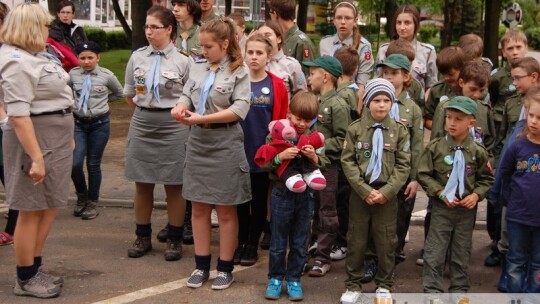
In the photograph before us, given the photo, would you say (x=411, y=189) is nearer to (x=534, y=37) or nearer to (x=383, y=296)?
(x=383, y=296)

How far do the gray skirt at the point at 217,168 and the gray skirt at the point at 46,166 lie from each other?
959 millimetres

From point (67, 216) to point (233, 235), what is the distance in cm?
290

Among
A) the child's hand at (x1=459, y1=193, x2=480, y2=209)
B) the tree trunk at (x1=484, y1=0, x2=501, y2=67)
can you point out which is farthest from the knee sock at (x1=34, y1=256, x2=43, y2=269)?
the tree trunk at (x1=484, y1=0, x2=501, y2=67)

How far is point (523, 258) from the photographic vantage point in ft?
19.9

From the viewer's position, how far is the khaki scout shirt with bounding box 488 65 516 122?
7.26 m

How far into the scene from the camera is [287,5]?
25.8 feet

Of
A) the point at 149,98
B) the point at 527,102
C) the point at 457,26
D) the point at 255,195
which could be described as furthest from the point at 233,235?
the point at 457,26

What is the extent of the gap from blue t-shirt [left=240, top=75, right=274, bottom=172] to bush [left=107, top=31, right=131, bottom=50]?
36.3 metres

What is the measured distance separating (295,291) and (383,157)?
3.89ft

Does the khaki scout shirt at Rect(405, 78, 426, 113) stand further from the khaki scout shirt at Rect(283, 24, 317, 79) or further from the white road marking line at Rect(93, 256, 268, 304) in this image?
the white road marking line at Rect(93, 256, 268, 304)

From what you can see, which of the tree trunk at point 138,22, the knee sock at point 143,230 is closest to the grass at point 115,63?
the tree trunk at point 138,22

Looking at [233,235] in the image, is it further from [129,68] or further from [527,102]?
[527,102]

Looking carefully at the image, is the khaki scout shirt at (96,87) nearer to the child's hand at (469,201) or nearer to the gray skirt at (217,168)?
the gray skirt at (217,168)

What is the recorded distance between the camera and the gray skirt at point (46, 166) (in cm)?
588
